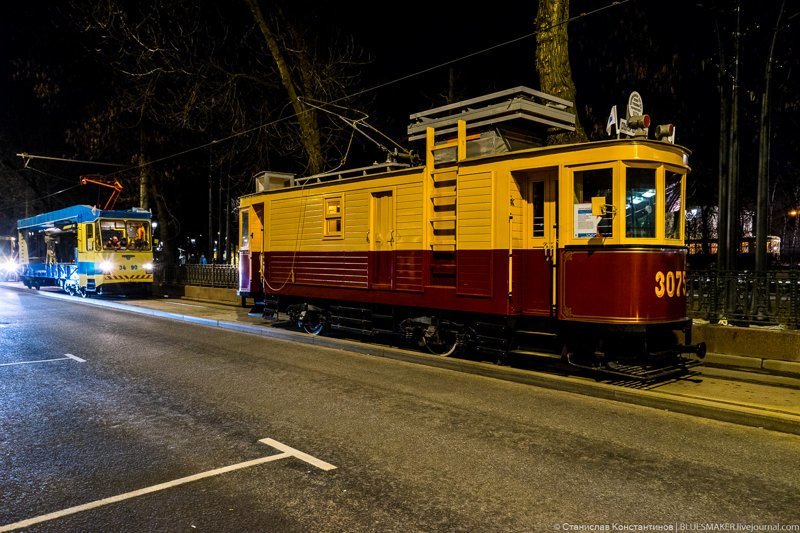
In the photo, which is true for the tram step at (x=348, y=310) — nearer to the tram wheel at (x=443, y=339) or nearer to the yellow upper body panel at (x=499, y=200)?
the yellow upper body panel at (x=499, y=200)

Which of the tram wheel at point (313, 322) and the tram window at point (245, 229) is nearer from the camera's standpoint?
the tram wheel at point (313, 322)

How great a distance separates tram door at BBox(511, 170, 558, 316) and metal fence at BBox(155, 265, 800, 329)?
3.67 meters

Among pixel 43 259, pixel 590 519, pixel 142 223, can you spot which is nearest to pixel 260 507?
pixel 590 519

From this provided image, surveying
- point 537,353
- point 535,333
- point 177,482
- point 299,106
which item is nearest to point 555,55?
point 535,333

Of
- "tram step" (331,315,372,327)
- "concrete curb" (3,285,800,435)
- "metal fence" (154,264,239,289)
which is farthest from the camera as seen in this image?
"metal fence" (154,264,239,289)

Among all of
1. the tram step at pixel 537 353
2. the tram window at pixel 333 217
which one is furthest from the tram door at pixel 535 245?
the tram window at pixel 333 217

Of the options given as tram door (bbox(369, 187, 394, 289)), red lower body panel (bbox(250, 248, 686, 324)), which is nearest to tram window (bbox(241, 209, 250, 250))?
red lower body panel (bbox(250, 248, 686, 324))

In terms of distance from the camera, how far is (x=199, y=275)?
79.8ft

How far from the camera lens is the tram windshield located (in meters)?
23.0

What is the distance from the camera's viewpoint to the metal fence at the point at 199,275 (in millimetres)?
22094

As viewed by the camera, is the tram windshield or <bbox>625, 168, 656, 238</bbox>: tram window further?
the tram windshield

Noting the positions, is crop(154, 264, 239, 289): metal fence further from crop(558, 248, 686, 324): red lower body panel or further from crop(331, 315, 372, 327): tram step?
crop(558, 248, 686, 324): red lower body panel

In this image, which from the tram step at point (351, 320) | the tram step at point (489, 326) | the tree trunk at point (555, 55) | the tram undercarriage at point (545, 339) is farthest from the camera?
the tree trunk at point (555, 55)

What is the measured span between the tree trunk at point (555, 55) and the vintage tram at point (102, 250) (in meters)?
18.2
